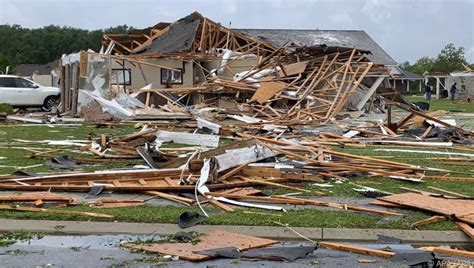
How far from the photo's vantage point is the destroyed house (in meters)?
24.5

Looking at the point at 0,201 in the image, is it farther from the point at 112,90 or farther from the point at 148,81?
the point at 148,81

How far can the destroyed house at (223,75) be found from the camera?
2448 cm

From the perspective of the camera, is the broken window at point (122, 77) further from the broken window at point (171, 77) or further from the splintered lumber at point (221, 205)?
the splintered lumber at point (221, 205)

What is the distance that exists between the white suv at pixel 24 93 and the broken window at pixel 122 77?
3.34 meters

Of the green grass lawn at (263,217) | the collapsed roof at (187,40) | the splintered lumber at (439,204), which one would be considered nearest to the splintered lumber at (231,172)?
the green grass lawn at (263,217)

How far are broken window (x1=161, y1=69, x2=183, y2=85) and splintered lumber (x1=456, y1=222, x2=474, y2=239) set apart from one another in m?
24.3

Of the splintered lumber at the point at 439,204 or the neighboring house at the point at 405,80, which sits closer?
the splintered lumber at the point at 439,204

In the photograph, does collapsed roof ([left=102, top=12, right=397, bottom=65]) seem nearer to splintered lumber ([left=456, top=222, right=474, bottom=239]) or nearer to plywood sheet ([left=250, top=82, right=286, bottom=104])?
plywood sheet ([left=250, top=82, right=286, bottom=104])

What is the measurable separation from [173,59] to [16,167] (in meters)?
19.6

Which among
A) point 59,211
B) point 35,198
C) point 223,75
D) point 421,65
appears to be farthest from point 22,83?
point 421,65

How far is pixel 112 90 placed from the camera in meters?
26.0

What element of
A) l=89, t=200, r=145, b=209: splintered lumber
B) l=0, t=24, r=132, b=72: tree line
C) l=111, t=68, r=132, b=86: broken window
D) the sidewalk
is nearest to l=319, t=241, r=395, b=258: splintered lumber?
the sidewalk

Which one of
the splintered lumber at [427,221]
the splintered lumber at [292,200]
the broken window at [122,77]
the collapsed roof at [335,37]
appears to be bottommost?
the splintered lumber at [292,200]

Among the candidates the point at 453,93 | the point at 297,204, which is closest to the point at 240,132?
the point at 297,204
